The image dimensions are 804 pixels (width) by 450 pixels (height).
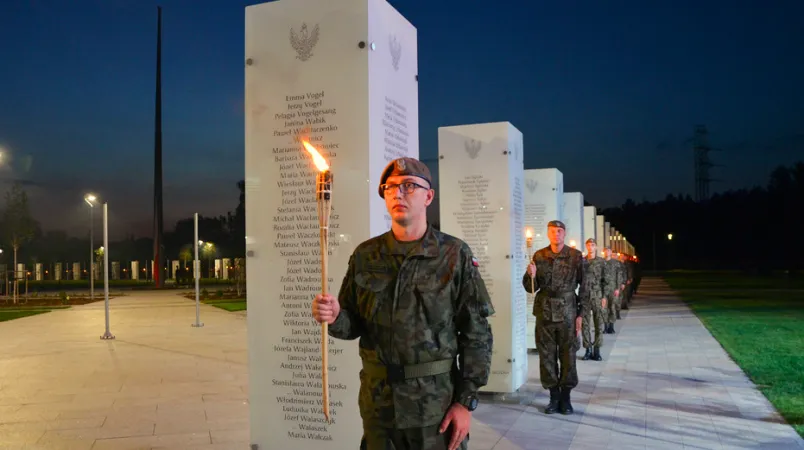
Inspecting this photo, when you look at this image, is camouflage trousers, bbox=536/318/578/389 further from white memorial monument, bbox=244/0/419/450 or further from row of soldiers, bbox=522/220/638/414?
white memorial monument, bbox=244/0/419/450

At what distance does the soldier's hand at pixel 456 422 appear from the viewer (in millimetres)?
3549

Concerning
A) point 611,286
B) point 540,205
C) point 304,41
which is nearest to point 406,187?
point 304,41

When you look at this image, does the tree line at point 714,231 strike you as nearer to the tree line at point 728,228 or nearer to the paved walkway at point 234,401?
the tree line at point 728,228

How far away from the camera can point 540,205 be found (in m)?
14.6

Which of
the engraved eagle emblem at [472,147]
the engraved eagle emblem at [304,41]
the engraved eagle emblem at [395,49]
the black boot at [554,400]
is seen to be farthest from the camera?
the engraved eagle emblem at [472,147]

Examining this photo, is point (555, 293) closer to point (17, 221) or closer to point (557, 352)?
point (557, 352)

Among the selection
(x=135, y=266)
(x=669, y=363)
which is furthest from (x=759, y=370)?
(x=135, y=266)

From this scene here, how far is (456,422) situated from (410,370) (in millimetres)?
354

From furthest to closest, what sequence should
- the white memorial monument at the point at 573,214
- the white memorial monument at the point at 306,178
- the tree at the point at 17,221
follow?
the tree at the point at 17,221 < the white memorial monument at the point at 573,214 < the white memorial monument at the point at 306,178

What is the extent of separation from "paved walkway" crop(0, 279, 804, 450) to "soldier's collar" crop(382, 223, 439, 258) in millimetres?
4072

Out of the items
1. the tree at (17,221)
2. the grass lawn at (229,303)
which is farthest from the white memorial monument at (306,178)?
the tree at (17,221)

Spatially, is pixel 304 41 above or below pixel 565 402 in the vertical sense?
above

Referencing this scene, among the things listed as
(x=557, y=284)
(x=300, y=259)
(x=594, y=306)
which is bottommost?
(x=594, y=306)

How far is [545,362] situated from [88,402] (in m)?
6.28
